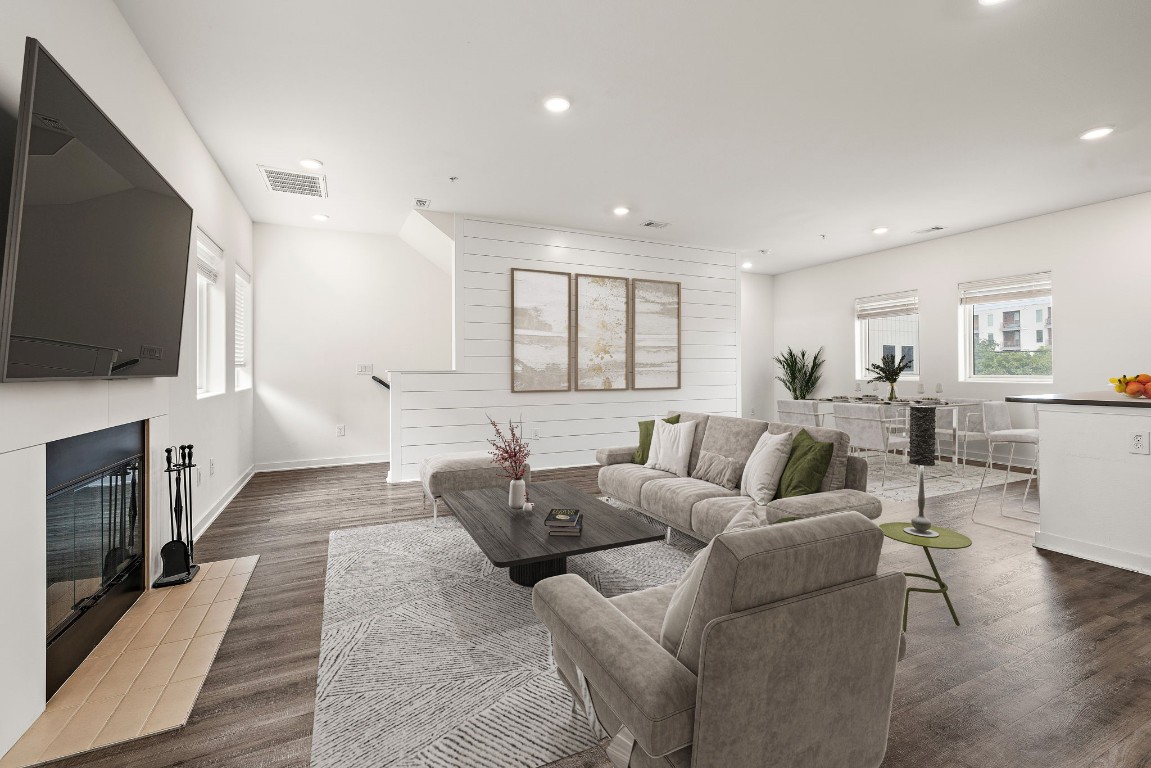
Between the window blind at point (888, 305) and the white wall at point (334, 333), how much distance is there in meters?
6.05

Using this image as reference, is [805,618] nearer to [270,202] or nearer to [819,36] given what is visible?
[819,36]

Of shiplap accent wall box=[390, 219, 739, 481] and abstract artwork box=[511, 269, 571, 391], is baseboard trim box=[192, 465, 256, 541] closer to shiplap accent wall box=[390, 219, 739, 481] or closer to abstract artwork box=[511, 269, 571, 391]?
shiplap accent wall box=[390, 219, 739, 481]

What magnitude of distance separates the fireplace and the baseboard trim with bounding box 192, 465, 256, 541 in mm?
1029

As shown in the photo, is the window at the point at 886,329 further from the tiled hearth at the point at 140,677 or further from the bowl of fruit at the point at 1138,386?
the tiled hearth at the point at 140,677

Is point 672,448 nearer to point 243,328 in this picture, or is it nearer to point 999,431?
point 999,431

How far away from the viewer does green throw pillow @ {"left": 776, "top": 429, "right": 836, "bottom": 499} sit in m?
2.97

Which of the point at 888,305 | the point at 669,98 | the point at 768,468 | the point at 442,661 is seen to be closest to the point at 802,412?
the point at 888,305

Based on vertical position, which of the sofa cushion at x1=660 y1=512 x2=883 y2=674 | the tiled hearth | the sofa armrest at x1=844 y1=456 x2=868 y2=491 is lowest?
the tiled hearth

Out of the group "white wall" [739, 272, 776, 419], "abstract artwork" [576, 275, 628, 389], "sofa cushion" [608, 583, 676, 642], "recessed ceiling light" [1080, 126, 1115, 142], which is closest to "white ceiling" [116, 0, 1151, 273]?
"recessed ceiling light" [1080, 126, 1115, 142]

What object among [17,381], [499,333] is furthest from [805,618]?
[499,333]

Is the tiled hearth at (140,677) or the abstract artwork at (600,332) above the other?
the abstract artwork at (600,332)

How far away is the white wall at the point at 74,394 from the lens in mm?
1641

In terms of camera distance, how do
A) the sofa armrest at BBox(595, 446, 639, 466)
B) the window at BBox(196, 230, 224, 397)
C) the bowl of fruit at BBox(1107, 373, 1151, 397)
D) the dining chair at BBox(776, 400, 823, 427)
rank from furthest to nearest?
the dining chair at BBox(776, 400, 823, 427)
the sofa armrest at BBox(595, 446, 639, 466)
the window at BBox(196, 230, 224, 397)
the bowl of fruit at BBox(1107, 373, 1151, 397)

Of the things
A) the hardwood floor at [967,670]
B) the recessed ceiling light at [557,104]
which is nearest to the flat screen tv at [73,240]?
the hardwood floor at [967,670]
